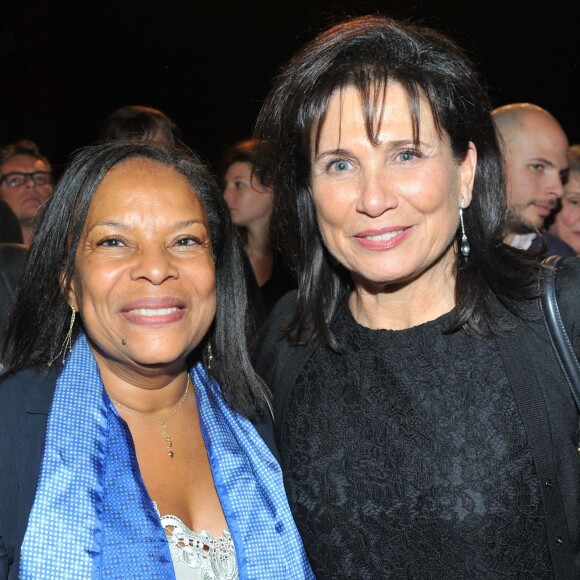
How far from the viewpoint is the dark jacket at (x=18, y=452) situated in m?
1.97

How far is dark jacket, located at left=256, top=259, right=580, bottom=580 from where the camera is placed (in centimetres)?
204

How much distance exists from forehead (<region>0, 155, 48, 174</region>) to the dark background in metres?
2.37

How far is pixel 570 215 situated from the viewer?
4.88 m

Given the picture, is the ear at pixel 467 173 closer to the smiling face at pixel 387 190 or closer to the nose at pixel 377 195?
the smiling face at pixel 387 190

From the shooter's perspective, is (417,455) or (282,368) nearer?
(417,455)

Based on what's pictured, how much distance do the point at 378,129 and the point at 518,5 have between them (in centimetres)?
595

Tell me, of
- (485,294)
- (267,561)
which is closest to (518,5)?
(485,294)

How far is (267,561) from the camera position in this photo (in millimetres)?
2236

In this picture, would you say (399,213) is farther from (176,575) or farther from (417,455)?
(176,575)

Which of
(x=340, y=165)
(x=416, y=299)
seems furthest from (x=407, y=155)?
(x=416, y=299)

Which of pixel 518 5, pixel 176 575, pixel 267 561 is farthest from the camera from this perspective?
pixel 518 5

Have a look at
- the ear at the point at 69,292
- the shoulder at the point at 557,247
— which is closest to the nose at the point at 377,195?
the ear at the point at 69,292

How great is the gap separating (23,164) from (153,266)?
355 centimetres

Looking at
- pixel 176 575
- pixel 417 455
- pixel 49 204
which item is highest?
pixel 49 204
